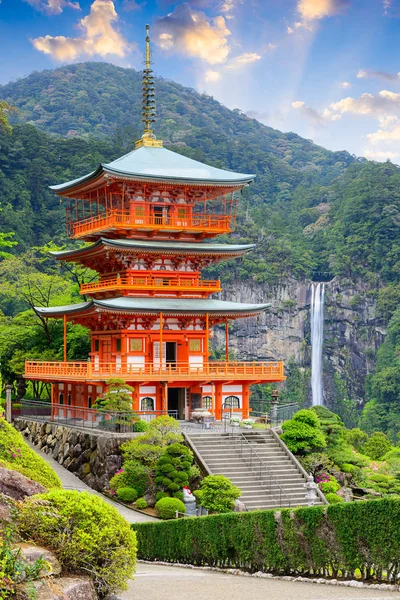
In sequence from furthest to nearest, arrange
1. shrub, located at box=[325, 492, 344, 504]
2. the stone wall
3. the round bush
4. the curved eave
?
the curved eave → the stone wall → shrub, located at box=[325, 492, 344, 504] → the round bush

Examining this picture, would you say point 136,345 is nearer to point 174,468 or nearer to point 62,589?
point 174,468

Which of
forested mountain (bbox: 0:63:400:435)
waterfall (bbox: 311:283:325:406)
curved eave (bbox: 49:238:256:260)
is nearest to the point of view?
curved eave (bbox: 49:238:256:260)

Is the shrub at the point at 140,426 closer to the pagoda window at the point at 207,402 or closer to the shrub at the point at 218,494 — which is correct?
the shrub at the point at 218,494

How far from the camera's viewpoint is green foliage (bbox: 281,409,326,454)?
30.1 metres

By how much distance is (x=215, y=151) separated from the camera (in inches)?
4700

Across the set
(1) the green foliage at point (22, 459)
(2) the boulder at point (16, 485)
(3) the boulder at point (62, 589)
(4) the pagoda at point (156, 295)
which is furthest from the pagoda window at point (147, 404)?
(3) the boulder at point (62, 589)

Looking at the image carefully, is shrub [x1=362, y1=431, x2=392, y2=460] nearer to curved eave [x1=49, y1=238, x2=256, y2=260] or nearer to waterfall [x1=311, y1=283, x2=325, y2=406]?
curved eave [x1=49, y1=238, x2=256, y2=260]

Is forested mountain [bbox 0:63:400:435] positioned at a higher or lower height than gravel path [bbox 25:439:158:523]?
higher

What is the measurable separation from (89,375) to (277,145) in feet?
432

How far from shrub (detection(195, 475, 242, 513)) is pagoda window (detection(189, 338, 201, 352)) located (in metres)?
9.89

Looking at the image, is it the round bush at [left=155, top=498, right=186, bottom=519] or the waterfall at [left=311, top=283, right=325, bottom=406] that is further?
the waterfall at [left=311, top=283, right=325, bottom=406]

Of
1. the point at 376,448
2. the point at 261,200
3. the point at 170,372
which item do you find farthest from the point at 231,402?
the point at 261,200

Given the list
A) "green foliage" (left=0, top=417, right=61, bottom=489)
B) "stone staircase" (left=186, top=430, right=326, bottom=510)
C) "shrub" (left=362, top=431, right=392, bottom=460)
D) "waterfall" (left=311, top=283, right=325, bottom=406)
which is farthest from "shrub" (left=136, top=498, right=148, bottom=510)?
"waterfall" (left=311, top=283, right=325, bottom=406)

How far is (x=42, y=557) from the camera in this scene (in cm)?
1035
